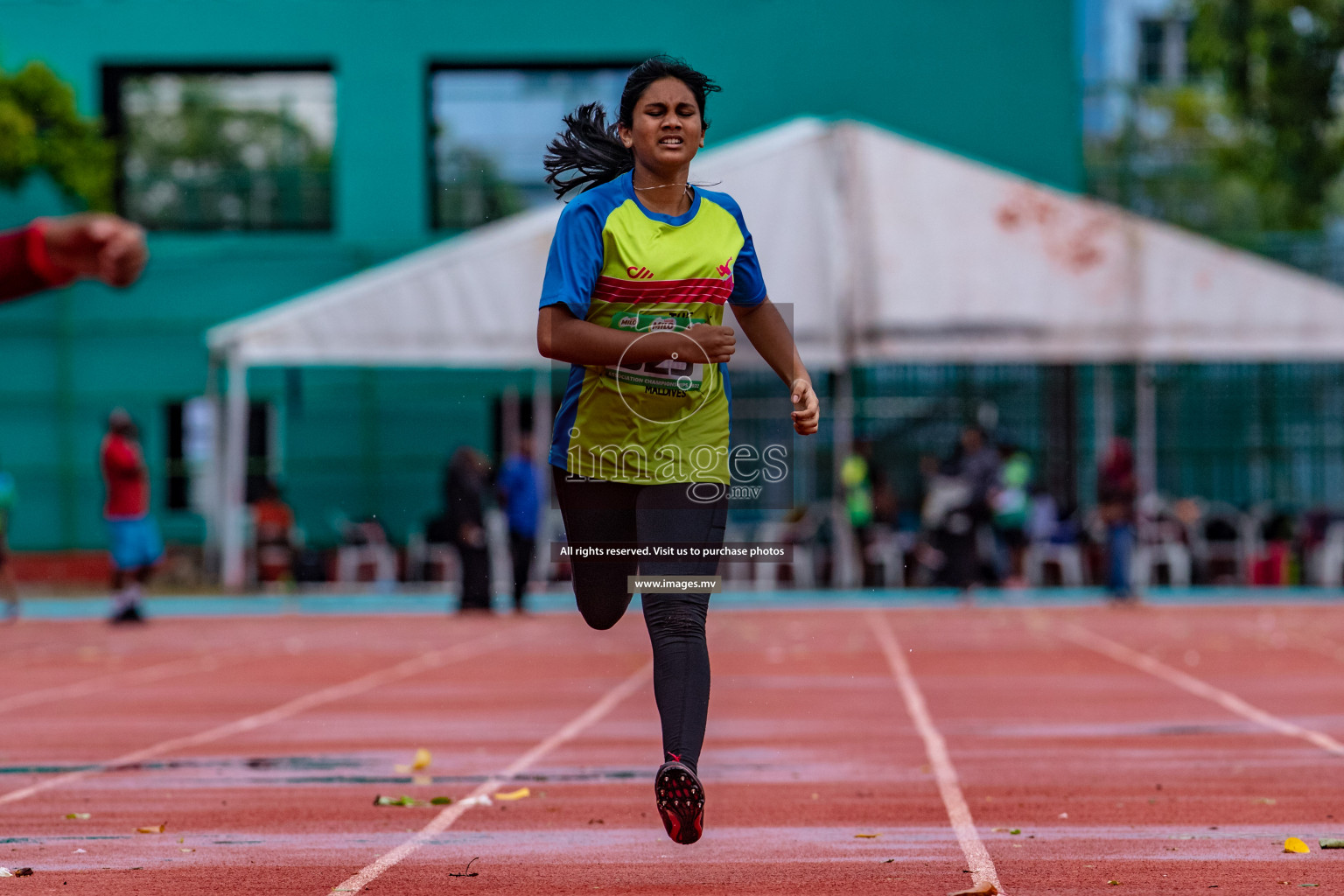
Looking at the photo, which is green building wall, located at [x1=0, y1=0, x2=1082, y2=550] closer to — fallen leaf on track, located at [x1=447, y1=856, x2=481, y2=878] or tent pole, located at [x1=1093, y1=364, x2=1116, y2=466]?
tent pole, located at [x1=1093, y1=364, x2=1116, y2=466]

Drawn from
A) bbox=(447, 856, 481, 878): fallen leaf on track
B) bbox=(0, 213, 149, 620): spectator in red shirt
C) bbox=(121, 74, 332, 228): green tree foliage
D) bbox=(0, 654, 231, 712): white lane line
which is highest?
bbox=(121, 74, 332, 228): green tree foliage

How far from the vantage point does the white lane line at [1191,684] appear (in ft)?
30.4

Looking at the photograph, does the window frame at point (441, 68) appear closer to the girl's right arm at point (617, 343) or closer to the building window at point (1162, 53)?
the building window at point (1162, 53)

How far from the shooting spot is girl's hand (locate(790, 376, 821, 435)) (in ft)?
16.6

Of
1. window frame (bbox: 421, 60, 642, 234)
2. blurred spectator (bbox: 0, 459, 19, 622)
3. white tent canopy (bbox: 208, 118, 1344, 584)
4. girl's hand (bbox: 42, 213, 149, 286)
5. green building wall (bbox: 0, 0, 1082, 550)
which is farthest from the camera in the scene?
window frame (bbox: 421, 60, 642, 234)

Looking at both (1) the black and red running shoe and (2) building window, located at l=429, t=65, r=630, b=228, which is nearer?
(1) the black and red running shoe

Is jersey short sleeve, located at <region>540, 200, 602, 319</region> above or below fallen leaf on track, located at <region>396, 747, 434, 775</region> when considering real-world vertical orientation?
above

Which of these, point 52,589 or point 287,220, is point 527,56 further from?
point 52,589

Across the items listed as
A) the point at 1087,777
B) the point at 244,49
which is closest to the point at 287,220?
the point at 244,49

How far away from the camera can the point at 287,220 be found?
92.1 feet

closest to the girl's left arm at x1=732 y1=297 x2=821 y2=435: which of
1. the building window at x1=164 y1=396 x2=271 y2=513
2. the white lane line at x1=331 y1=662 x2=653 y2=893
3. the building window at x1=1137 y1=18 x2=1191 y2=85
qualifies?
the white lane line at x1=331 y1=662 x2=653 y2=893

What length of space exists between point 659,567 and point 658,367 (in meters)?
0.51

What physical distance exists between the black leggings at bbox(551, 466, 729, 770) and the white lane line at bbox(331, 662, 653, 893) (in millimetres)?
941

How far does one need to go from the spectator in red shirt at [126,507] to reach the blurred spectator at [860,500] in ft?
26.3
